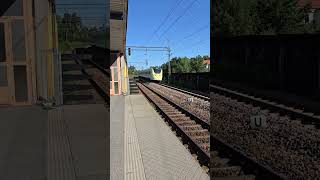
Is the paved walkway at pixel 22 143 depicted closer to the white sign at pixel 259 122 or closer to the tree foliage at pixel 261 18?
the tree foliage at pixel 261 18

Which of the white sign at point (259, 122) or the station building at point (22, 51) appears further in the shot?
the white sign at point (259, 122)

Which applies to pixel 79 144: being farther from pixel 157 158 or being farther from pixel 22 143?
pixel 157 158

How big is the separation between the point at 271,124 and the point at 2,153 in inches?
265

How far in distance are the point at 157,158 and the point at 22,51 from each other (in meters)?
3.26

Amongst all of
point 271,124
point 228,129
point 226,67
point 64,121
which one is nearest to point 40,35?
point 64,121

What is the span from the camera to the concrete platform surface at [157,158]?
4426mm

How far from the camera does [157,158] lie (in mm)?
5254

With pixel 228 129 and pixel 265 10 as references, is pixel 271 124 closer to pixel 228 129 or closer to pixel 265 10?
pixel 228 129

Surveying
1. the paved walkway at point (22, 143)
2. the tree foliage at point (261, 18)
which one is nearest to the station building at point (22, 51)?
the paved walkway at point (22, 143)

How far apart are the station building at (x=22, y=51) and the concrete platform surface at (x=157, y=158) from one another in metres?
1.89

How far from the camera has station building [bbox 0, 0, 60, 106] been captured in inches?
91.4

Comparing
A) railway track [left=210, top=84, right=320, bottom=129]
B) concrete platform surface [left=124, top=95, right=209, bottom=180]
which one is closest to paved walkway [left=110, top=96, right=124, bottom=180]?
concrete platform surface [left=124, top=95, right=209, bottom=180]

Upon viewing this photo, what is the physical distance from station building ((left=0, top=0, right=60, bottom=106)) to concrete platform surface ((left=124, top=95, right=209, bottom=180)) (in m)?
1.89

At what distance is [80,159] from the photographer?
3164 mm
